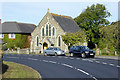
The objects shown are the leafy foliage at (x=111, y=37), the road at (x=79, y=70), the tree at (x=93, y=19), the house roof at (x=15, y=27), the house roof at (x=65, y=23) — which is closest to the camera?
the road at (x=79, y=70)

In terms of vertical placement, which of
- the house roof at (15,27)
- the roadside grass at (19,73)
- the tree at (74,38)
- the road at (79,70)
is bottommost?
the road at (79,70)

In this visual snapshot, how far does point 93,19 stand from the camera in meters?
63.4

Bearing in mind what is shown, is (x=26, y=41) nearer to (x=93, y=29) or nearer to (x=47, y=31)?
(x=47, y=31)

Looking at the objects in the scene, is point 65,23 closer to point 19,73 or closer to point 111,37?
point 111,37

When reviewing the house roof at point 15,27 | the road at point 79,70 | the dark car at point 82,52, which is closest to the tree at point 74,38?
the dark car at point 82,52

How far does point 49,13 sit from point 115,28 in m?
18.7

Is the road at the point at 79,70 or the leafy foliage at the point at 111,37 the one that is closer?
the road at the point at 79,70

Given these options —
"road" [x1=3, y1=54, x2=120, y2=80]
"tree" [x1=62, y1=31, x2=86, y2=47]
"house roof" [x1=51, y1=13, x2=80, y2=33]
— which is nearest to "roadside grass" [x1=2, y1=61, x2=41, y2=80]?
"road" [x1=3, y1=54, x2=120, y2=80]

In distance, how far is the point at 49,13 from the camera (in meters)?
55.8

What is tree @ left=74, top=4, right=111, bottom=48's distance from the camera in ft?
207

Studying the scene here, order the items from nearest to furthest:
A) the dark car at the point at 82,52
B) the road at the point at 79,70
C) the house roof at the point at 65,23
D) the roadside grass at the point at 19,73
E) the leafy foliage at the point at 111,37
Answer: the roadside grass at the point at 19,73 < the road at the point at 79,70 < the dark car at the point at 82,52 < the leafy foliage at the point at 111,37 < the house roof at the point at 65,23

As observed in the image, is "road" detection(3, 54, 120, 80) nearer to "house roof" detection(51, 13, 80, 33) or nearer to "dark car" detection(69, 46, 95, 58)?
"dark car" detection(69, 46, 95, 58)

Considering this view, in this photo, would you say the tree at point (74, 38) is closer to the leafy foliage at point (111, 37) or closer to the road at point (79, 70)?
the leafy foliage at point (111, 37)

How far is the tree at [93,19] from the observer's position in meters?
63.0
